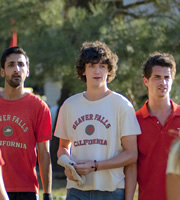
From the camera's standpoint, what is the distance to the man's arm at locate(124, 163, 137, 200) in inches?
154

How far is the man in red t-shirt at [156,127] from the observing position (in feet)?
12.9

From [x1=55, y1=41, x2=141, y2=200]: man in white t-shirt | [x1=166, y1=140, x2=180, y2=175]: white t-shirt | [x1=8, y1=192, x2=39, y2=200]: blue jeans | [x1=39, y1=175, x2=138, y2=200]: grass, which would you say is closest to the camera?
[x1=166, y1=140, x2=180, y2=175]: white t-shirt

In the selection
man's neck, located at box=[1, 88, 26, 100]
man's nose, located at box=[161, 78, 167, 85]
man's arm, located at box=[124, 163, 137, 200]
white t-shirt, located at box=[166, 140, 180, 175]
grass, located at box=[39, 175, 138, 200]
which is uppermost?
man's nose, located at box=[161, 78, 167, 85]

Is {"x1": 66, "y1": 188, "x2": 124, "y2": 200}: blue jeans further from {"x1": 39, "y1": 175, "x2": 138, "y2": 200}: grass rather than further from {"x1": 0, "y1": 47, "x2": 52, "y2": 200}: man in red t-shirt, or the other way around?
{"x1": 39, "y1": 175, "x2": 138, "y2": 200}: grass

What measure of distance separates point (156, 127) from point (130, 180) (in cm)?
45

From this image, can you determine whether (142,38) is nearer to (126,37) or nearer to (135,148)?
(126,37)

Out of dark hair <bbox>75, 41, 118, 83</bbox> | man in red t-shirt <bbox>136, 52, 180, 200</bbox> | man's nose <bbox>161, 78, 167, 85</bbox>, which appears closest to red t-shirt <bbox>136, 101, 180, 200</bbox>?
man in red t-shirt <bbox>136, 52, 180, 200</bbox>

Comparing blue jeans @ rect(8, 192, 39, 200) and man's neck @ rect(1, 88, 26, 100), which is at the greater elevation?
man's neck @ rect(1, 88, 26, 100)

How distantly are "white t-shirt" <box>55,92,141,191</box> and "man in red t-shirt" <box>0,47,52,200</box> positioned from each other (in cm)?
48

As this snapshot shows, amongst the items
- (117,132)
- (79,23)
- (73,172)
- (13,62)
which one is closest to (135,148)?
(117,132)

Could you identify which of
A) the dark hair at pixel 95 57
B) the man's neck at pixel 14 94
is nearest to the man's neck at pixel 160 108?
the dark hair at pixel 95 57

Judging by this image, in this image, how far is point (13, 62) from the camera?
4.62 m

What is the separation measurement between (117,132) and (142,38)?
4.53 m

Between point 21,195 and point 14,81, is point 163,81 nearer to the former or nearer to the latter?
point 14,81
